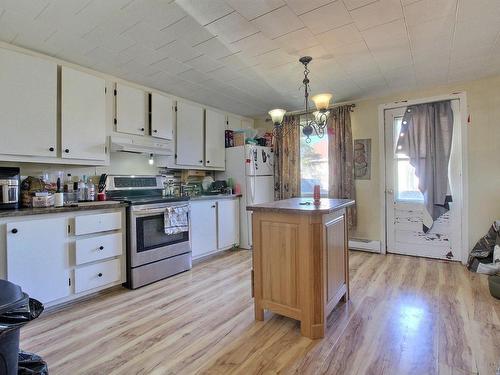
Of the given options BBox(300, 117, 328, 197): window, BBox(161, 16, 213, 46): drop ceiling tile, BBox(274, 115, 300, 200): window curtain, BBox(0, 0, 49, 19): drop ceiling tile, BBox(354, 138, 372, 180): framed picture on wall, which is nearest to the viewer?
BBox(0, 0, 49, 19): drop ceiling tile

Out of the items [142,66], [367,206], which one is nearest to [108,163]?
[142,66]

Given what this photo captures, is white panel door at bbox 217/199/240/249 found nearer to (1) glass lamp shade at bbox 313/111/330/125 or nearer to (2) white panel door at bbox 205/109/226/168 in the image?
(2) white panel door at bbox 205/109/226/168

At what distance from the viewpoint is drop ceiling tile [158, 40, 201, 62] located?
2463mm

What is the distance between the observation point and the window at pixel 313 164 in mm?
4406

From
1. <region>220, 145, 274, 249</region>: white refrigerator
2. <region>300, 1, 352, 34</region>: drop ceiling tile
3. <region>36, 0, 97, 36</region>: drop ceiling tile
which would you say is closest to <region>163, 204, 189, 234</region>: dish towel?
<region>220, 145, 274, 249</region>: white refrigerator

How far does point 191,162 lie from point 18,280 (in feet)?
7.53

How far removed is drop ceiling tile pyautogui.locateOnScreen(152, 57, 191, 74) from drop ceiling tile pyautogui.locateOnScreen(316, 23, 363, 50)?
1.41 metres

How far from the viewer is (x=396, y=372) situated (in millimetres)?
1520

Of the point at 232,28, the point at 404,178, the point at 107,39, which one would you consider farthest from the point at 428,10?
the point at 107,39

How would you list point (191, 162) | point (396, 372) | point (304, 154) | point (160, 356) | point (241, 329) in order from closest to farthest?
point (396, 372), point (160, 356), point (241, 329), point (191, 162), point (304, 154)

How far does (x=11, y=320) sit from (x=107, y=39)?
226 cm

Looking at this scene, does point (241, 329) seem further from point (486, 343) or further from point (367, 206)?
point (367, 206)

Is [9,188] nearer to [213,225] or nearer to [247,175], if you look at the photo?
[213,225]

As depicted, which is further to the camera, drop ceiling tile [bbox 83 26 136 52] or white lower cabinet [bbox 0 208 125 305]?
drop ceiling tile [bbox 83 26 136 52]
